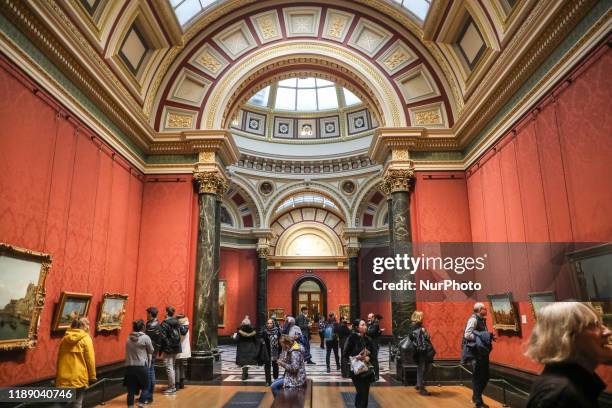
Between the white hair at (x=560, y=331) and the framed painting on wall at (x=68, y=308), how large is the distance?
734cm

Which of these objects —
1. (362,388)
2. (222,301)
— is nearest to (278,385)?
(362,388)

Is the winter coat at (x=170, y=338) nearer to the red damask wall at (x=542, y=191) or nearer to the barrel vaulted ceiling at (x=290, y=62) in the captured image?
the barrel vaulted ceiling at (x=290, y=62)

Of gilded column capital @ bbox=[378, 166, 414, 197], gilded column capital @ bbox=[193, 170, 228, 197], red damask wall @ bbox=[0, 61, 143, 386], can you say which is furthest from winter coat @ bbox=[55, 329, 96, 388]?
gilded column capital @ bbox=[378, 166, 414, 197]

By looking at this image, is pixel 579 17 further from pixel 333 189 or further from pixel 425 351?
pixel 333 189

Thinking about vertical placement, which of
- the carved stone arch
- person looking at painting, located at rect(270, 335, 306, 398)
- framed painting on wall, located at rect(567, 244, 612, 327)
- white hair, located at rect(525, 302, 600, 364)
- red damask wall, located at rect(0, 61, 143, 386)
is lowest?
person looking at painting, located at rect(270, 335, 306, 398)

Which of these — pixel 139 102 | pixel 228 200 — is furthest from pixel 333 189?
pixel 139 102

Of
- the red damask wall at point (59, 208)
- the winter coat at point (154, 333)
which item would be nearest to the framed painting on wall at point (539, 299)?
the winter coat at point (154, 333)

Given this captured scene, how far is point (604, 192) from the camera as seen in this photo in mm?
5910

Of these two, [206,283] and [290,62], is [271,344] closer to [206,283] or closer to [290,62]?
[206,283]

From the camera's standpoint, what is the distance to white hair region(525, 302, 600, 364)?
6.02ft

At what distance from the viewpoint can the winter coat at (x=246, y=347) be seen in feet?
33.5

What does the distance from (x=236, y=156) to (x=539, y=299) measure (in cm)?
931

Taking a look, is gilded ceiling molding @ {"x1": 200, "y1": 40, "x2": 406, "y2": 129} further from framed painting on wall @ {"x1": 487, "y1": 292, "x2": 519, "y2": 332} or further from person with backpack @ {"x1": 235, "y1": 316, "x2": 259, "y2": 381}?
person with backpack @ {"x1": 235, "y1": 316, "x2": 259, "y2": 381}

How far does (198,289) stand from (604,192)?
916 cm
